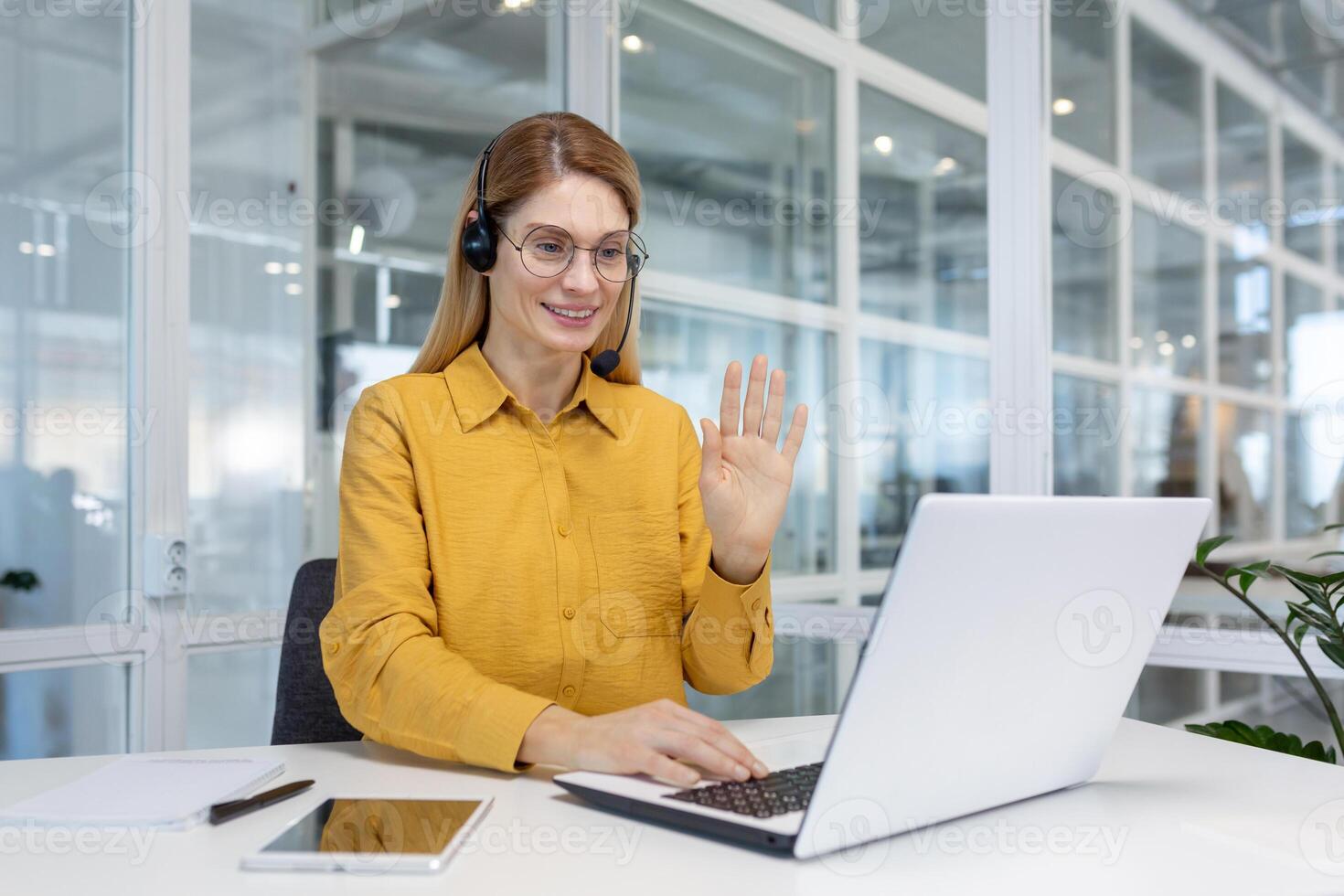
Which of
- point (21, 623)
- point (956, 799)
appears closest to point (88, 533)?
point (21, 623)

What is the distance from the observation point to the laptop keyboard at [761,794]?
0.90m

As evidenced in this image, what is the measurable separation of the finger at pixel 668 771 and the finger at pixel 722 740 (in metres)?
0.03

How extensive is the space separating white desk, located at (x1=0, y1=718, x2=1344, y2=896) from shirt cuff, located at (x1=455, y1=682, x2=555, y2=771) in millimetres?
21

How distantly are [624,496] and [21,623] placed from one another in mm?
1375

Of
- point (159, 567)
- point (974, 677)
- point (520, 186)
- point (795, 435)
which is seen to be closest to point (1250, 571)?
point (795, 435)

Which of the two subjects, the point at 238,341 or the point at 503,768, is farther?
the point at 238,341

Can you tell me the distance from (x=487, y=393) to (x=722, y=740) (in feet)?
2.39

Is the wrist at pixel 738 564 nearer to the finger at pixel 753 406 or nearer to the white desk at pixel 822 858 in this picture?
the finger at pixel 753 406

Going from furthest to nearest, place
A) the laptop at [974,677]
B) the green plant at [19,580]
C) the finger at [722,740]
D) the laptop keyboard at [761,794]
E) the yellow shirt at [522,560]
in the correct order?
the green plant at [19,580], the yellow shirt at [522,560], the finger at [722,740], the laptop keyboard at [761,794], the laptop at [974,677]

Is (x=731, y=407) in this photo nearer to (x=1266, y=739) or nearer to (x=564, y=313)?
(x=564, y=313)

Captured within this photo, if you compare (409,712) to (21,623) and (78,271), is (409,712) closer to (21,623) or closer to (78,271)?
(21,623)

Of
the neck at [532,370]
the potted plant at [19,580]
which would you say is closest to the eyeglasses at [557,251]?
the neck at [532,370]

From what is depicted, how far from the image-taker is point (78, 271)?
2.31 meters

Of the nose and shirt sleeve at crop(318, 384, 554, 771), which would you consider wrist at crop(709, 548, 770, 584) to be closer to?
shirt sleeve at crop(318, 384, 554, 771)
